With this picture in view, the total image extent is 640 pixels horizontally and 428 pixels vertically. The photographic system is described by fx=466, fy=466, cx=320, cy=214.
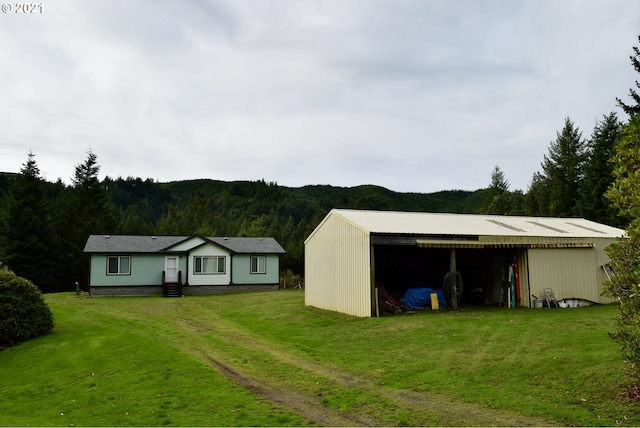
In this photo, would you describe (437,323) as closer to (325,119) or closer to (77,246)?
(325,119)

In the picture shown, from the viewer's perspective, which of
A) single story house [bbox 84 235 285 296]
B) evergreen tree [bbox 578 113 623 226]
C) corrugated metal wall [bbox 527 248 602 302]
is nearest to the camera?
corrugated metal wall [bbox 527 248 602 302]

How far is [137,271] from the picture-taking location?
30.7 meters

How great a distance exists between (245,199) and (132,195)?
29495 mm

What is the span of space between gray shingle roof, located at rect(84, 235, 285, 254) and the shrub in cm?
1468

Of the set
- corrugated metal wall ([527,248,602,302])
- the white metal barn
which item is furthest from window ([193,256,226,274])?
corrugated metal wall ([527,248,602,302])

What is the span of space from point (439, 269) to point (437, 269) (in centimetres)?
13

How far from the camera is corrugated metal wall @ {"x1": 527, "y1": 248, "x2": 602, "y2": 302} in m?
19.3

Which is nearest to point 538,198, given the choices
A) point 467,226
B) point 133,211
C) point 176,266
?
point 467,226

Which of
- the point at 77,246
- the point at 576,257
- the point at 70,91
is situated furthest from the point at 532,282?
the point at 77,246

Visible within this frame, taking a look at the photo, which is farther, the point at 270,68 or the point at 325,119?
the point at 325,119

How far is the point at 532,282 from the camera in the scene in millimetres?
19156

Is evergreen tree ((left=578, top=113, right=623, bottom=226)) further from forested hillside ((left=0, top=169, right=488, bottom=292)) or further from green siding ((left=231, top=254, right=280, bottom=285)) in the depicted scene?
green siding ((left=231, top=254, right=280, bottom=285))

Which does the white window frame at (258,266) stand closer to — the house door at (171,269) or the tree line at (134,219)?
the house door at (171,269)

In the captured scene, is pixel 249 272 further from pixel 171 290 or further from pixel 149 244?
pixel 149 244
